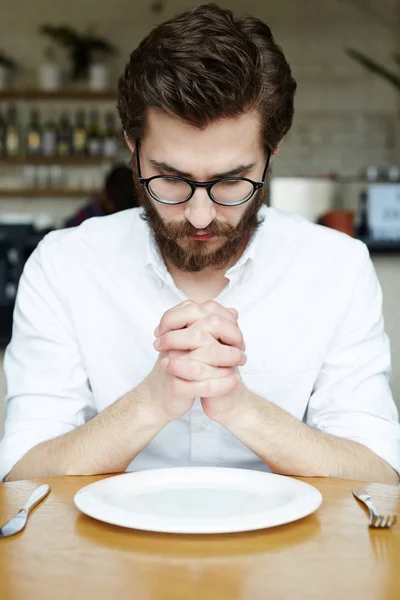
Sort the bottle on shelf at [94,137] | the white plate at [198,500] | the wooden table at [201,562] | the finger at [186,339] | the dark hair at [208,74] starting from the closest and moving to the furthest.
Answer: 1. the wooden table at [201,562]
2. the white plate at [198,500]
3. the finger at [186,339]
4. the dark hair at [208,74]
5. the bottle on shelf at [94,137]

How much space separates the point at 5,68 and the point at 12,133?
1.51 ft

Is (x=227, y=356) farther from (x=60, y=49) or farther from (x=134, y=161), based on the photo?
(x=60, y=49)

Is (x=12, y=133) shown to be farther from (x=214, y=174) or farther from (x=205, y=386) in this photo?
(x=205, y=386)

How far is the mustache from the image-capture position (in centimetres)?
125

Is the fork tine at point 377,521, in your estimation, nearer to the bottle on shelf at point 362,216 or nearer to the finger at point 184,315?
the finger at point 184,315

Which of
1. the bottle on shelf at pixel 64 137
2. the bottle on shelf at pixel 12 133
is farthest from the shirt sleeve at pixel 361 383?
the bottle on shelf at pixel 12 133

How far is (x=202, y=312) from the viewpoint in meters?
1.05

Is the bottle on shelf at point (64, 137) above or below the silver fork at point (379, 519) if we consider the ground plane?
below

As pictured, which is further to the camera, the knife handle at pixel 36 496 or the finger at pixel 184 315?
the finger at pixel 184 315

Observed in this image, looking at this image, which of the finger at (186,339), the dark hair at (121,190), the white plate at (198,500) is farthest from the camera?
the dark hair at (121,190)

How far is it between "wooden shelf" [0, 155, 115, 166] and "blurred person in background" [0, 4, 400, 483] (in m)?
4.29

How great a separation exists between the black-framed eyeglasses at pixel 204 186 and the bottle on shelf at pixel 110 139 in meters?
4.55

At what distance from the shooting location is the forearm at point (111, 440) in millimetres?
1119

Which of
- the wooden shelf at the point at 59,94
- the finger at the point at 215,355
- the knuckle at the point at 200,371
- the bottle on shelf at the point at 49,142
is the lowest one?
the bottle on shelf at the point at 49,142
